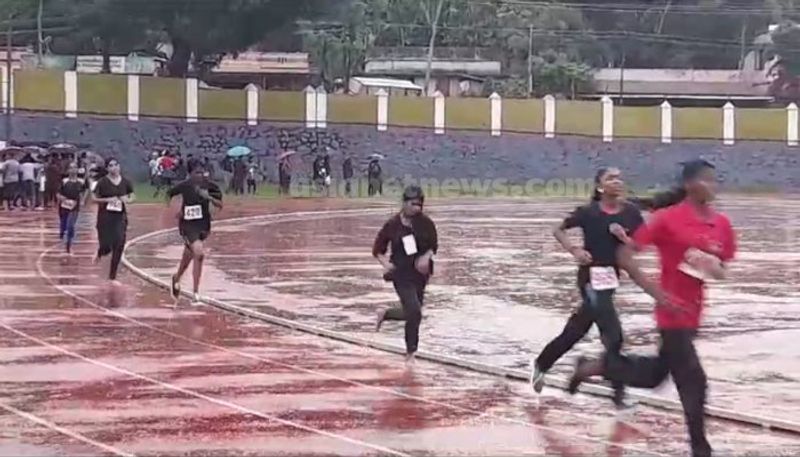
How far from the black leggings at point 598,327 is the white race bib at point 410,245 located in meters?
2.10

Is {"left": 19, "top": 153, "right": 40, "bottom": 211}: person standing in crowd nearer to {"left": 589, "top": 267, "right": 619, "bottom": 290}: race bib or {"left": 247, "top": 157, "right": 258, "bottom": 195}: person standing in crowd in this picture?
{"left": 247, "top": 157, "right": 258, "bottom": 195}: person standing in crowd

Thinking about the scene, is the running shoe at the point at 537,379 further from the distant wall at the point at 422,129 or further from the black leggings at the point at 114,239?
the distant wall at the point at 422,129

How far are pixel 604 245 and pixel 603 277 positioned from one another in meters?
0.23

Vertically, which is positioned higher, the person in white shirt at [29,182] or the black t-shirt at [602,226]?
the black t-shirt at [602,226]

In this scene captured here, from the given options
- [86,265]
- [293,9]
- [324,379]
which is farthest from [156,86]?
[324,379]

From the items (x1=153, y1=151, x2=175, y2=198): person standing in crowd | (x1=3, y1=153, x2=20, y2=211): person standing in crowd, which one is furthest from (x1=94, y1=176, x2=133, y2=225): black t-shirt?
(x1=153, y1=151, x2=175, y2=198): person standing in crowd

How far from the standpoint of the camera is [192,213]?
17.6m

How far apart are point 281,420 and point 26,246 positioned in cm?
1807

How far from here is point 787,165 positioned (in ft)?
213

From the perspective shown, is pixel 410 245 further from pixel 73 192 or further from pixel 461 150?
pixel 461 150

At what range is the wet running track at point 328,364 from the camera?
9.51m

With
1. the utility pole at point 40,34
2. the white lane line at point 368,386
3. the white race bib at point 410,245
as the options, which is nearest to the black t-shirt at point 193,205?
the white lane line at point 368,386

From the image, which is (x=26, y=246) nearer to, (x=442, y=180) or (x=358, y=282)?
(x=358, y=282)

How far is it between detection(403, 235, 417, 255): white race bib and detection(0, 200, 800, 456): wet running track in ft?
3.25
